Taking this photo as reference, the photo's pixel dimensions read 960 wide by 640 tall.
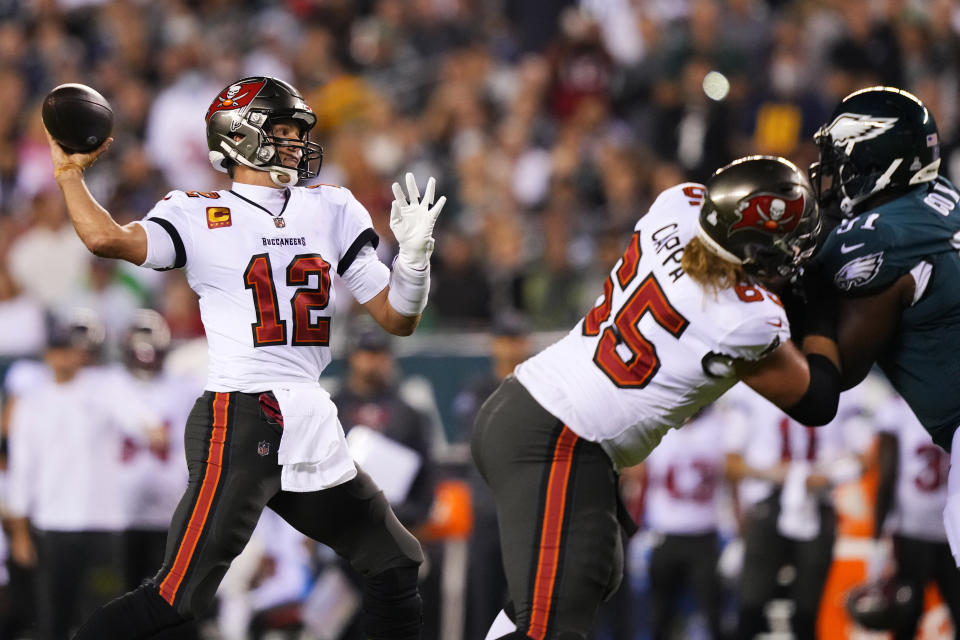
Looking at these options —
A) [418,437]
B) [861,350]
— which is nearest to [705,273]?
[861,350]

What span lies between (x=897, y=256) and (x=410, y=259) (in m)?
1.51

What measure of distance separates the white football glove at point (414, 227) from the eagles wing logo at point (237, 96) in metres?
0.53

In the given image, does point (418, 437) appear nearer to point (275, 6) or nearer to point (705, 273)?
point (705, 273)

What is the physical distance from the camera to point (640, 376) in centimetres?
412

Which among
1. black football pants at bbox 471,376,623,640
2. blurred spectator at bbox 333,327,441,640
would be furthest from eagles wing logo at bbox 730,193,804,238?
blurred spectator at bbox 333,327,441,640

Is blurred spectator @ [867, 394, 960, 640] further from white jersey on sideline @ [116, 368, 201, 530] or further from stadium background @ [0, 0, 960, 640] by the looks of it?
white jersey on sideline @ [116, 368, 201, 530]

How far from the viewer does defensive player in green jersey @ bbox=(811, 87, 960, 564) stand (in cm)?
446

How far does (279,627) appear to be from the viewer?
25.9 ft

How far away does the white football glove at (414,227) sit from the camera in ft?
14.6

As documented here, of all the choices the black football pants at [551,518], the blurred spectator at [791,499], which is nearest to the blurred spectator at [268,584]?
the blurred spectator at [791,499]

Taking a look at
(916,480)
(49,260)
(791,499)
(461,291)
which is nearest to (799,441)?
(791,499)

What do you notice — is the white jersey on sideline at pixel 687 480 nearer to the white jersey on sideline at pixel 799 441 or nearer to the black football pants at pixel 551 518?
the white jersey on sideline at pixel 799 441

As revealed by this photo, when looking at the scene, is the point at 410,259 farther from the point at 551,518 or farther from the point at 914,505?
the point at 914,505

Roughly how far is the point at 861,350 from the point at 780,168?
670 millimetres
